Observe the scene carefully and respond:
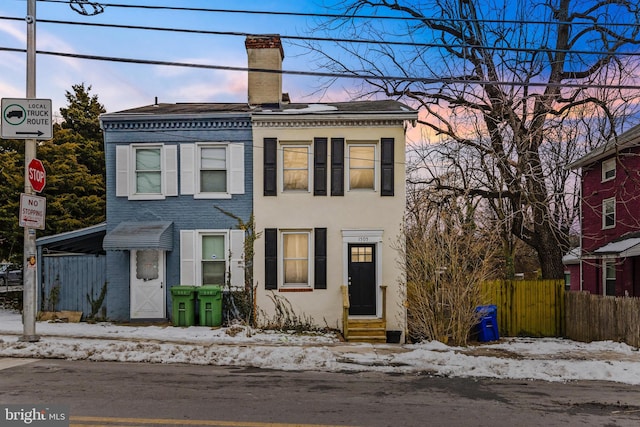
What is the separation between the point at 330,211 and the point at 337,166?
1.38 meters

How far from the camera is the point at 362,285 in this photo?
15945 mm

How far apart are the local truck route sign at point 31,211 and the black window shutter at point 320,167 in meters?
7.42

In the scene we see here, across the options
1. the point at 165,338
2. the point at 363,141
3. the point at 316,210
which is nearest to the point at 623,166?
the point at 363,141

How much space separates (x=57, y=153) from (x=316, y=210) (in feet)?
43.6

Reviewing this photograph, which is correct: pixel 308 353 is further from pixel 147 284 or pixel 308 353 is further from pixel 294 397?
pixel 147 284

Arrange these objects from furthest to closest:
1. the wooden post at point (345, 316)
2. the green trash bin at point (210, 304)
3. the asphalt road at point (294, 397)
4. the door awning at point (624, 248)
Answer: the door awning at point (624, 248) < the green trash bin at point (210, 304) < the wooden post at point (345, 316) < the asphalt road at point (294, 397)

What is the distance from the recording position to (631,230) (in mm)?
19719

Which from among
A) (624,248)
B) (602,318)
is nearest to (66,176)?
(602,318)

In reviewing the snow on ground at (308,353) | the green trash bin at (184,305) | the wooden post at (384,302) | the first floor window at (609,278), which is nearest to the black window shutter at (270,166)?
the green trash bin at (184,305)

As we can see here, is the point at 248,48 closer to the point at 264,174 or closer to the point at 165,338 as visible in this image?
the point at 264,174

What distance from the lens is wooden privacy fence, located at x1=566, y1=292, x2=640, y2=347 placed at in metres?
13.8

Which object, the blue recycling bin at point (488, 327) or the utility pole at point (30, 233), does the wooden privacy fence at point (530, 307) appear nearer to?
the blue recycling bin at point (488, 327)

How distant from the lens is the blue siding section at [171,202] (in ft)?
52.4

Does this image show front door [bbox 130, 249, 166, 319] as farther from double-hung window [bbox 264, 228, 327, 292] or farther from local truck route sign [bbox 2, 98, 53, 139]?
local truck route sign [bbox 2, 98, 53, 139]
